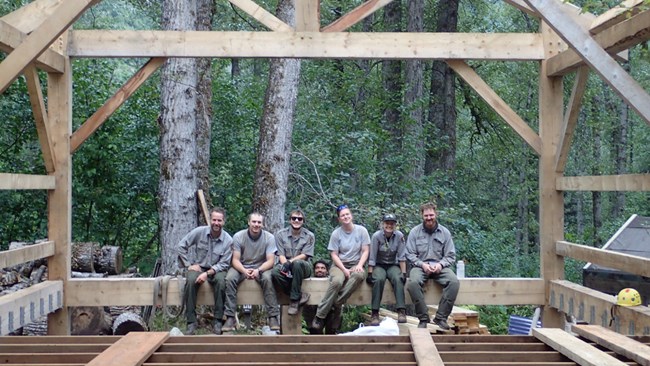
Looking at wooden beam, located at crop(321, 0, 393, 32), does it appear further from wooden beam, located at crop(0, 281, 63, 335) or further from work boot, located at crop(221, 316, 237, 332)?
wooden beam, located at crop(0, 281, 63, 335)

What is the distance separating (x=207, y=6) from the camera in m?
12.1

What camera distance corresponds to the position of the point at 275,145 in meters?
11.4

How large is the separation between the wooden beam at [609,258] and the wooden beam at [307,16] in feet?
9.89

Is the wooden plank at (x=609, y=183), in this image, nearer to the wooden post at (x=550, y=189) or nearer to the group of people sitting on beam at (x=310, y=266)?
the wooden post at (x=550, y=189)

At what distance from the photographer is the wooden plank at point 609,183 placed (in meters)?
6.41

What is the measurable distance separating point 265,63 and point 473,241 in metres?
9.58

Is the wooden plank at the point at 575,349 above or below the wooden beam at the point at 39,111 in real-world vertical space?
below

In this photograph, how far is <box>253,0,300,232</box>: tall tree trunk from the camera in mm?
11445

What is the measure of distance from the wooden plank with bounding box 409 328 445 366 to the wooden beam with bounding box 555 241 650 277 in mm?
2548

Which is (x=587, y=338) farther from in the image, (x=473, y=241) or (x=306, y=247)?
(x=473, y=241)

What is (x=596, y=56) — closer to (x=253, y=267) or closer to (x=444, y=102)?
(x=253, y=267)

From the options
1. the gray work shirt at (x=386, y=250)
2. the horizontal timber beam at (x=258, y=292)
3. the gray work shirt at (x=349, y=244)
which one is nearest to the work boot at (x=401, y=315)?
the horizontal timber beam at (x=258, y=292)

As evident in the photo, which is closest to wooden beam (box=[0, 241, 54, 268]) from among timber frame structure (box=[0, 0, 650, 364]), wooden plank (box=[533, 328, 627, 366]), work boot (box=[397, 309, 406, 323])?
timber frame structure (box=[0, 0, 650, 364])

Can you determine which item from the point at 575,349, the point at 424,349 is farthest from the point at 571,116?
the point at 424,349
